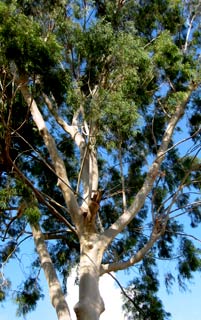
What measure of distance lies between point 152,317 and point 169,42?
4.27 meters

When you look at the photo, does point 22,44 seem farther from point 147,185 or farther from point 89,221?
point 147,185

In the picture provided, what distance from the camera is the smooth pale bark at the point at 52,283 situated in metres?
6.02

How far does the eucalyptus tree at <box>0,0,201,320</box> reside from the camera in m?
6.32

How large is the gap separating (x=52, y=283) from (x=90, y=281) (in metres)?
0.56

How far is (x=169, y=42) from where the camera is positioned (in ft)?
25.1

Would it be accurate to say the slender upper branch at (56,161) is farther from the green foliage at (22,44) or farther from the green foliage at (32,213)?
the green foliage at (32,213)

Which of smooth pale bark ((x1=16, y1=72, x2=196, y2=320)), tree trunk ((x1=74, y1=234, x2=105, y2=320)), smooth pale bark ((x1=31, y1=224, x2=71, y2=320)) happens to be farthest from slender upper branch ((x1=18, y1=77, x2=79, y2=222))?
smooth pale bark ((x1=31, y1=224, x2=71, y2=320))

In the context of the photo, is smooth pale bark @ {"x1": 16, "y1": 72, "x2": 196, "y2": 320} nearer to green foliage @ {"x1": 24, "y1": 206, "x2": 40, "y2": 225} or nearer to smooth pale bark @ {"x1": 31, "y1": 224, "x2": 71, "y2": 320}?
smooth pale bark @ {"x1": 31, "y1": 224, "x2": 71, "y2": 320}

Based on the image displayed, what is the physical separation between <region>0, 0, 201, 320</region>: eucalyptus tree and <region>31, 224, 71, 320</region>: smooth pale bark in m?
0.01

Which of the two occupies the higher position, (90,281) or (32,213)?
(32,213)

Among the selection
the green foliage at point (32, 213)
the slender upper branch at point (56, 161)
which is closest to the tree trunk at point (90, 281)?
the slender upper branch at point (56, 161)

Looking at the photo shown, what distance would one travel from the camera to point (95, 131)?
689cm

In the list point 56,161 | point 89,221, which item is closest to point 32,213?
point 89,221

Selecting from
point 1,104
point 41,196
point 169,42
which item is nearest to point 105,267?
point 41,196
